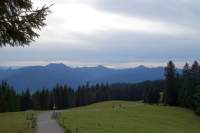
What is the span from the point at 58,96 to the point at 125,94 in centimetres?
3632

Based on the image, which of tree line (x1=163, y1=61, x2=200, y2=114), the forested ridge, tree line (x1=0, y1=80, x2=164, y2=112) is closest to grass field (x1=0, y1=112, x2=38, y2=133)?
the forested ridge

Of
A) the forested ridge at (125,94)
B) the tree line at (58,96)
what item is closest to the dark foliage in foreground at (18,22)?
the forested ridge at (125,94)

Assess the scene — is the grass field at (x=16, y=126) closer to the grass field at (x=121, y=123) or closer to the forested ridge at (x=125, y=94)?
the grass field at (x=121, y=123)

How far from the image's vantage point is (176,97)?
107 m

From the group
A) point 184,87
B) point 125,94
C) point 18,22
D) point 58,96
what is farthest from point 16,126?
point 125,94

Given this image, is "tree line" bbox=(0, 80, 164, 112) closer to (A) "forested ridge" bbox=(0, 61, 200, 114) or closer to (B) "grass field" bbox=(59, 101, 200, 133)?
(A) "forested ridge" bbox=(0, 61, 200, 114)

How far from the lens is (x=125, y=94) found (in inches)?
6565

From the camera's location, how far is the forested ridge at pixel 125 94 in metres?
98.1

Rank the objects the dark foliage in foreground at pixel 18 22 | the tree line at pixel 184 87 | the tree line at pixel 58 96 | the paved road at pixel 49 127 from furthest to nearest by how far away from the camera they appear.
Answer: the tree line at pixel 58 96 → the tree line at pixel 184 87 → the paved road at pixel 49 127 → the dark foliage in foreground at pixel 18 22

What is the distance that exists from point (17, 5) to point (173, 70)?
320 ft

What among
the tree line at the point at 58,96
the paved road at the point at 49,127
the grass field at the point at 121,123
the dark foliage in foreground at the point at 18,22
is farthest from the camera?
the tree line at the point at 58,96

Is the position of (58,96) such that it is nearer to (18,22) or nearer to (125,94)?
(125,94)

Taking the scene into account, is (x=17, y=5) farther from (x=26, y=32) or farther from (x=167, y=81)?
(x=167, y=81)

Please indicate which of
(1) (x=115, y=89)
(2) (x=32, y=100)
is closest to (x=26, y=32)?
(2) (x=32, y=100)
